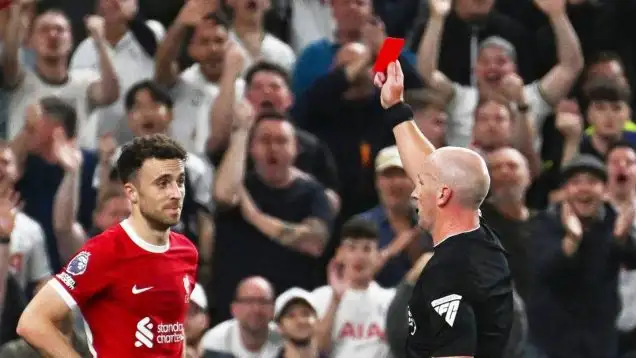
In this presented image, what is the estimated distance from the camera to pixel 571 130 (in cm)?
1047

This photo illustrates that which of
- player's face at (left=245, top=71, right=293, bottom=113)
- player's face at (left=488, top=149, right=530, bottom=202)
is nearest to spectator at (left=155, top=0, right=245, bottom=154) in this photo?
player's face at (left=245, top=71, right=293, bottom=113)

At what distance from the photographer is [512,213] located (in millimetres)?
9383

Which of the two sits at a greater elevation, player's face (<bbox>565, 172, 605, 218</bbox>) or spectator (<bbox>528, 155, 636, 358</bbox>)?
player's face (<bbox>565, 172, 605, 218</bbox>)

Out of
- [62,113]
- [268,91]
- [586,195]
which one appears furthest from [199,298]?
[586,195]

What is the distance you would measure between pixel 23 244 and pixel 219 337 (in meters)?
1.26

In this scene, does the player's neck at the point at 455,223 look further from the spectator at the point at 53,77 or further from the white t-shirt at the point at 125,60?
the white t-shirt at the point at 125,60

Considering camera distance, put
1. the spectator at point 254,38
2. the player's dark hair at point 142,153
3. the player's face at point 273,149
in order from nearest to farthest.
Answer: the player's dark hair at point 142,153
the player's face at point 273,149
the spectator at point 254,38

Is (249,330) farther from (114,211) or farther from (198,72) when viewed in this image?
(198,72)

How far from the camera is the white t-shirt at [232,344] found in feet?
28.6

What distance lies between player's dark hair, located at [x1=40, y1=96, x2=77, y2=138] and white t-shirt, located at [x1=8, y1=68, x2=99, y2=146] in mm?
566

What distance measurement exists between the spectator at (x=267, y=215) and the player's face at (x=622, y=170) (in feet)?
6.30

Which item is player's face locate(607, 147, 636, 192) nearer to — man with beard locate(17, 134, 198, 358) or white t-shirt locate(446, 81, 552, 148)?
white t-shirt locate(446, 81, 552, 148)

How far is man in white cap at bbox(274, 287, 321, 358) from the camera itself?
8.63m

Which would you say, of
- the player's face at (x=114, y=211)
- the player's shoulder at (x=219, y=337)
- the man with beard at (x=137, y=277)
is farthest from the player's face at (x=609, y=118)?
the man with beard at (x=137, y=277)
